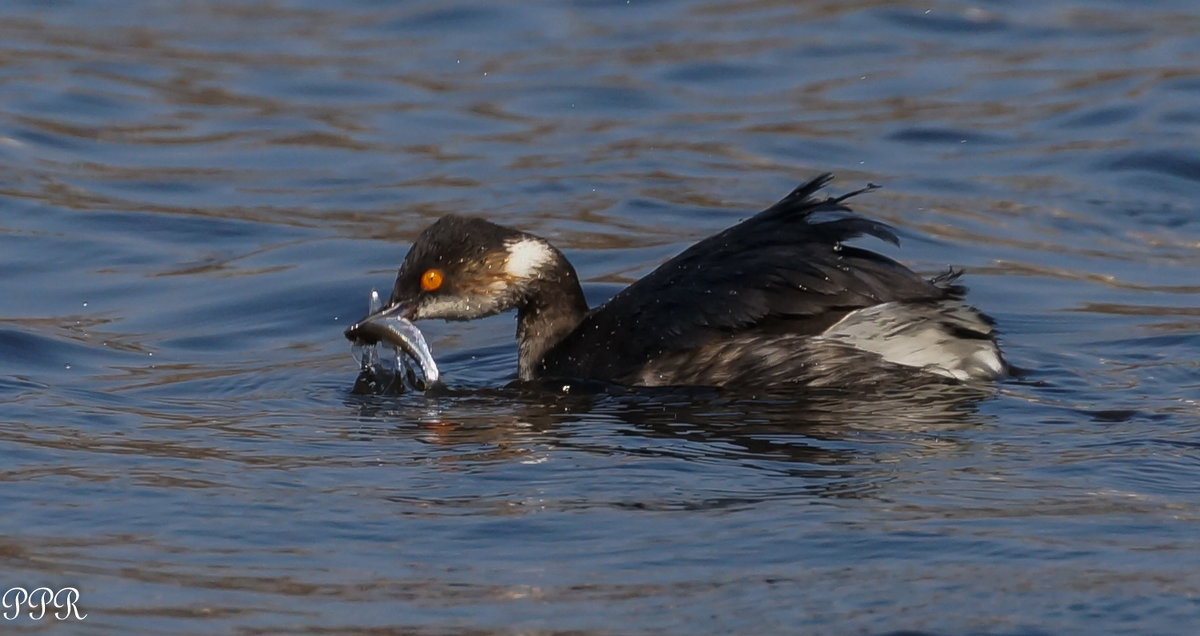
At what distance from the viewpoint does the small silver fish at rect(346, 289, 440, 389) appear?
7.64 metres

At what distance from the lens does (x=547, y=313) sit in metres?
8.09

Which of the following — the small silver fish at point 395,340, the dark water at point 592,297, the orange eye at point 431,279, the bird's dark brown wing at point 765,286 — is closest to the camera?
the dark water at point 592,297

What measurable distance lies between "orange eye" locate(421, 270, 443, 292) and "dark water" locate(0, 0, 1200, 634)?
0.44 meters

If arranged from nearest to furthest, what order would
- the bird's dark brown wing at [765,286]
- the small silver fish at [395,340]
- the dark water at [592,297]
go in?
the dark water at [592,297]
the bird's dark brown wing at [765,286]
the small silver fish at [395,340]

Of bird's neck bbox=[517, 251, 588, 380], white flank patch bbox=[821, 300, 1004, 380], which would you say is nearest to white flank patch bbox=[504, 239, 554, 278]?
bird's neck bbox=[517, 251, 588, 380]

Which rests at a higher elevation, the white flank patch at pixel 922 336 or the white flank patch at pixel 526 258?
the white flank patch at pixel 526 258

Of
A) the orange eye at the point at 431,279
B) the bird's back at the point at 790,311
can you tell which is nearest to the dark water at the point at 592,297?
the bird's back at the point at 790,311

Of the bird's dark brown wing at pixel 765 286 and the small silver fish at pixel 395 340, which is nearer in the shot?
the bird's dark brown wing at pixel 765 286

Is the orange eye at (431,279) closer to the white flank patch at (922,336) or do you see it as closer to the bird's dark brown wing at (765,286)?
the bird's dark brown wing at (765,286)

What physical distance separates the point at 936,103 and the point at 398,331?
7.26 meters

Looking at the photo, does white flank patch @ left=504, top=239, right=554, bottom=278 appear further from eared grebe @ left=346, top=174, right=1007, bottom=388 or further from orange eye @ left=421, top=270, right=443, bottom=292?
eared grebe @ left=346, top=174, right=1007, bottom=388

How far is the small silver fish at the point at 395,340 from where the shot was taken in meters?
7.64

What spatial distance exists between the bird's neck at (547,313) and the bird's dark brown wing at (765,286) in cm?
41

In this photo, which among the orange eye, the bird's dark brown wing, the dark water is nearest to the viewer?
the dark water
